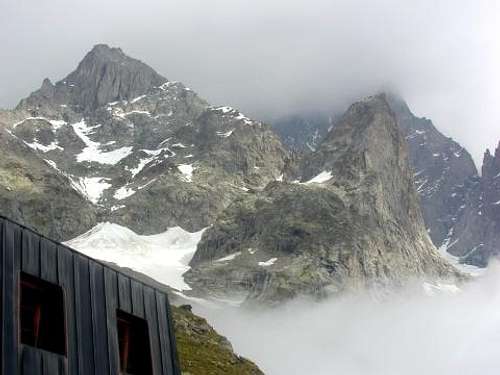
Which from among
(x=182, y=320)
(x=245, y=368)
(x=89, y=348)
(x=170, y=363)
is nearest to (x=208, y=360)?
(x=245, y=368)

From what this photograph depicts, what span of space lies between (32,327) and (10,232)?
2639 mm

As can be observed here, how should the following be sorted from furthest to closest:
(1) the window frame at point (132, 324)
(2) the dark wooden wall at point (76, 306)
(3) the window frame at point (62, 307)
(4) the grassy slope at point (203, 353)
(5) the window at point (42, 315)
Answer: (4) the grassy slope at point (203, 353)
(1) the window frame at point (132, 324)
(5) the window at point (42, 315)
(3) the window frame at point (62, 307)
(2) the dark wooden wall at point (76, 306)

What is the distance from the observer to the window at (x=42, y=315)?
2114 cm

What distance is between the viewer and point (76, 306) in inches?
902

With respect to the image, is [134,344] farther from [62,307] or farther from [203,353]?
[203,353]

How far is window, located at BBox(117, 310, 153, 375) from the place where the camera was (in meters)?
25.8

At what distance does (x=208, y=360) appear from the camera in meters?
76.8

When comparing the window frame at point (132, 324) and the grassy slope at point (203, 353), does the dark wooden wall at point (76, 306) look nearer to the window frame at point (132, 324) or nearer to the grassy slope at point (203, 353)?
the window frame at point (132, 324)

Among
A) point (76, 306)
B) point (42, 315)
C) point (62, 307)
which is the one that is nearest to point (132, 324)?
point (76, 306)

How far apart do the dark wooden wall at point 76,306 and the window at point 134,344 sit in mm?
214

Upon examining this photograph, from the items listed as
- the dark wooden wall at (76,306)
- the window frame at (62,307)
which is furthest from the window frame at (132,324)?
the window frame at (62,307)

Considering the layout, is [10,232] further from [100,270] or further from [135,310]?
[135,310]

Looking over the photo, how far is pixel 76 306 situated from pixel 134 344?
166 inches

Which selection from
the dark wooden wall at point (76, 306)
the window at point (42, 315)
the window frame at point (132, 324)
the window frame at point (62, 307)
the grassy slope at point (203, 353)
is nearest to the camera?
the dark wooden wall at point (76, 306)
